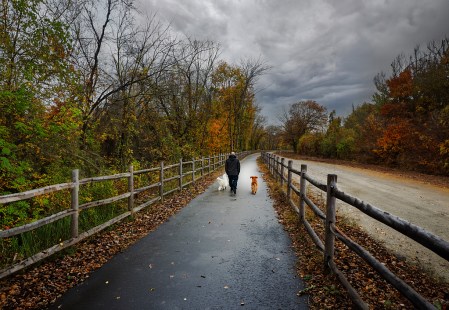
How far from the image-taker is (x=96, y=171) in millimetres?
7844

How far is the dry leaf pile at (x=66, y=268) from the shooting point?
2998 mm

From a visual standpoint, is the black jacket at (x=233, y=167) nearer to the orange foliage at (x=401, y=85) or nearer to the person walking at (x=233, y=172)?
the person walking at (x=233, y=172)

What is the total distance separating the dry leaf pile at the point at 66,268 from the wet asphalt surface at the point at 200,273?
0.20 meters

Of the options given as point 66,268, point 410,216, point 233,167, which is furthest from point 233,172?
point 66,268

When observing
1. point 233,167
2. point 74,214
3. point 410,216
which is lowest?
point 410,216

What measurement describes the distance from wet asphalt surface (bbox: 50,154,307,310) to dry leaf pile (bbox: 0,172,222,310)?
195mm

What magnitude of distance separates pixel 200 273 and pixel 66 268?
2.18 meters

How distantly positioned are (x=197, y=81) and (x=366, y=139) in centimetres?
1789

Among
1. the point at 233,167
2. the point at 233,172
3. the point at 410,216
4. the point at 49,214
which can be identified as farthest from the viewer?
the point at 233,167

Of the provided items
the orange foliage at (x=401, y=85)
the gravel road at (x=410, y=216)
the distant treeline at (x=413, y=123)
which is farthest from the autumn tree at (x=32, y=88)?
the orange foliage at (x=401, y=85)

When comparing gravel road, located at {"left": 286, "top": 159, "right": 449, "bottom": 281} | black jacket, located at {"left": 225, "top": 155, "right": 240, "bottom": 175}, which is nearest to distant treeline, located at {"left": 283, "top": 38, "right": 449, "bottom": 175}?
gravel road, located at {"left": 286, "top": 159, "right": 449, "bottom": 281}

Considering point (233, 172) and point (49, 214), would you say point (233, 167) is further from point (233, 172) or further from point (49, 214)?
point (49, 214)

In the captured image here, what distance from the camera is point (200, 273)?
11.9ft

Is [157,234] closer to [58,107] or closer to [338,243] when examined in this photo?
[338,243]
